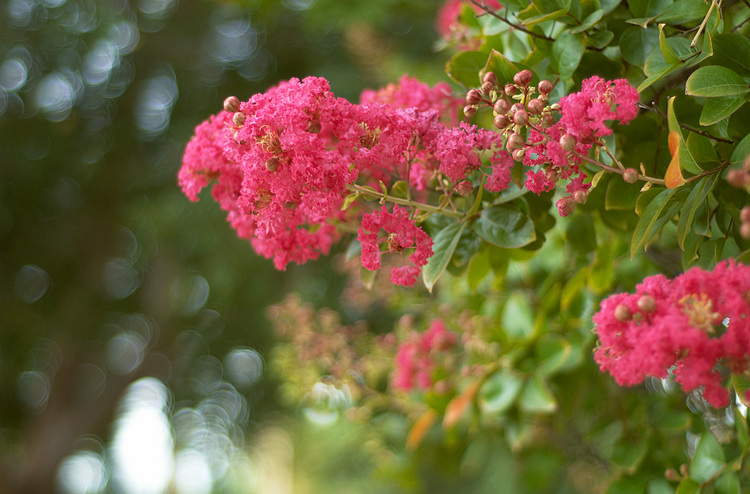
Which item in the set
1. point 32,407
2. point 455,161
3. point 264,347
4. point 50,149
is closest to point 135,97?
point 50,149

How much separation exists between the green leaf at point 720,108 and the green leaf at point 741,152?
21 mm

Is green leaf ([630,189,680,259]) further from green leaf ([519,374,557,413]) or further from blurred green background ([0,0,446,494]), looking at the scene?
blurred green background ([0,0,446,494])

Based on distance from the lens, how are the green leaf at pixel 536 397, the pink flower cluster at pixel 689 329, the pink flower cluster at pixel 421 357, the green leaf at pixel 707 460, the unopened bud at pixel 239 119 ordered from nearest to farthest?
the pink flower cluster at pixel 689 329
the unopened bud at pixel 239 119
the green leaf at pixel 707 460
the green leaf at pixel 536 397
the pink flower cluster at pixel 421 357

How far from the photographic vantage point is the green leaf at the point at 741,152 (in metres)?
0.39

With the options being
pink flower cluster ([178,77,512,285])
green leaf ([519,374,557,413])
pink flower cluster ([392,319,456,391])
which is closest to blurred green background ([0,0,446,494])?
pink flower cluster ([392,319,456,391])

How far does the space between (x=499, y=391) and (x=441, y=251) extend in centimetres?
31

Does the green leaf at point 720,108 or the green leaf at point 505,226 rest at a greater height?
the green leaf at point 720,108

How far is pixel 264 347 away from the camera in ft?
5.81

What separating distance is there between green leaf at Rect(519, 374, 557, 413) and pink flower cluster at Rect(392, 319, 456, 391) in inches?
6.1

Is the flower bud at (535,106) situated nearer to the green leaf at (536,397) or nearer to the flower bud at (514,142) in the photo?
the flower bud at (514,142)

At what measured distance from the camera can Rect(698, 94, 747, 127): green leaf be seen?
1.32ft

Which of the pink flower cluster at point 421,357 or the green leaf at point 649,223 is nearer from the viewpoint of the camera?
the green leaf at point 649,223

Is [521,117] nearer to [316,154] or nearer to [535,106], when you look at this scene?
[535,106]

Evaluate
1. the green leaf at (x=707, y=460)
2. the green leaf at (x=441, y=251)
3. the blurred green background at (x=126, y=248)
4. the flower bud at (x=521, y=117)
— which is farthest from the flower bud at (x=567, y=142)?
the blurred green background at (x=126, y=248)
